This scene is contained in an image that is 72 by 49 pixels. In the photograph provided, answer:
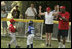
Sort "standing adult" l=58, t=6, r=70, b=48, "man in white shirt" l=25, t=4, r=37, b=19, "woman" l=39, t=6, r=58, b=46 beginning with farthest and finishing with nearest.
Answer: "man in white shirt" l=25, t=4, r=37, b=19 → "woman" l=39, t=6, r=58, b=46 → "standing adult" l=58, t=6, r=70, b=48

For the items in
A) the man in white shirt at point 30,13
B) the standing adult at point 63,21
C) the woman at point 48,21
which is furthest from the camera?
the man in white shirt at point 30,13

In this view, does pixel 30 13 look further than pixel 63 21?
Yes

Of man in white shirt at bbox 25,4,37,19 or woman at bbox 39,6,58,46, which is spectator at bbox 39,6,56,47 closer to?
Answer: woman at bbox 39,6,58,46

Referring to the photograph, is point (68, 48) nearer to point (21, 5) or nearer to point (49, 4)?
point (49, 4)

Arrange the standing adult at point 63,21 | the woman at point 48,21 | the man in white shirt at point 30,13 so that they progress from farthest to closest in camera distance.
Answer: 1. the man in white shirt at point 30,13
2. the woman at point 48,21
3. the standing adult at point 63,21

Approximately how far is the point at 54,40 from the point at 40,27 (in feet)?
3.39

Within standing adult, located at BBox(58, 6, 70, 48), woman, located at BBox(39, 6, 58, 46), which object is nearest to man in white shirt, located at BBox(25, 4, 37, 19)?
woman, located at BBox(39, 6, 58, 46)

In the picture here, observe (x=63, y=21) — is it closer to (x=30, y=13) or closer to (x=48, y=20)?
(x=48, y=20)

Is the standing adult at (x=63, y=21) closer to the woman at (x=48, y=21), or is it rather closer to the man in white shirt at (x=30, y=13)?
the woman at (x=48, y=21)

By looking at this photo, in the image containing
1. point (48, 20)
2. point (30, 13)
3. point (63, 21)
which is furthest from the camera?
point (30, 13)

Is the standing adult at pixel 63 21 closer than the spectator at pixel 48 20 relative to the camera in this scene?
Yes

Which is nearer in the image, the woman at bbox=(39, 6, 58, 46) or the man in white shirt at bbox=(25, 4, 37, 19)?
the woman at bbox=(39, 6, 58, 46)

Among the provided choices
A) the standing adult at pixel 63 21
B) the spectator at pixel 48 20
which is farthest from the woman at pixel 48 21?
the standing adult at pixel 63 21

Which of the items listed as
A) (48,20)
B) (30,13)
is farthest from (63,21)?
(30,13)
